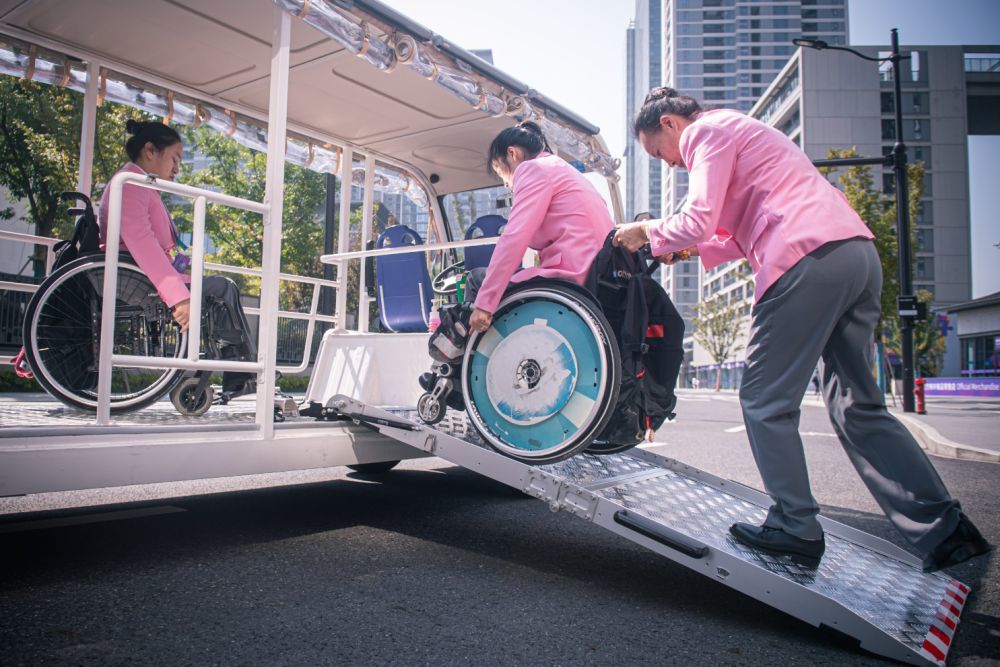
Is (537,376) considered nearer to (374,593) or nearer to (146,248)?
(374,593)

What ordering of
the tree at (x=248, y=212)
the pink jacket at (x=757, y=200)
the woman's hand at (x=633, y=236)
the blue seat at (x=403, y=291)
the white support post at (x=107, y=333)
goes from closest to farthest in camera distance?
the pink jacket at (x=757, y=200), the white support post at (x=107, y=333), the woman's hand at (x=633, y=236), the blue seat at (x=403, y=291), the tree at (x=248, y=212)

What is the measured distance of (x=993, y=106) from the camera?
6969 cm

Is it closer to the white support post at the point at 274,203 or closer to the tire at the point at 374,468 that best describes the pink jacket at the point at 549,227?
the white support post at the point at 274,203

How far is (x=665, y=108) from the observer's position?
9.78 feet

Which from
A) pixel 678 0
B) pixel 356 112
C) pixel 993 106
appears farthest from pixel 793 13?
pixel 356 112

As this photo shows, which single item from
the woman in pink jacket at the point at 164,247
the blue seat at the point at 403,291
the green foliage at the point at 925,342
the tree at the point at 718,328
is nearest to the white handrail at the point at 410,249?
the blue seat at the point at 403,291

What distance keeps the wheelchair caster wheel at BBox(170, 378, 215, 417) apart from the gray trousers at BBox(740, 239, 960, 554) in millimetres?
2939

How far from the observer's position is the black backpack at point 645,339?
3.13 metres

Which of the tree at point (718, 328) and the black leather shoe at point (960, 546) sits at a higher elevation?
the tree at point (718, 328)

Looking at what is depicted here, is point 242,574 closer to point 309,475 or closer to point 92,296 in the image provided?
point 92,296

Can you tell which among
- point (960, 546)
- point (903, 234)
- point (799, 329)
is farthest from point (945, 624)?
point (903, 234)

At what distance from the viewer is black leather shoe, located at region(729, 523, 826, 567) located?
2.46 meters

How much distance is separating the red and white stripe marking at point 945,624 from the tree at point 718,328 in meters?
61.9

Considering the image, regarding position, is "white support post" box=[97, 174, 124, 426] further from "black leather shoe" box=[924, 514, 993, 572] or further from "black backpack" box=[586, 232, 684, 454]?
"black leather shoe" box=[924, 514, 993, 572]
